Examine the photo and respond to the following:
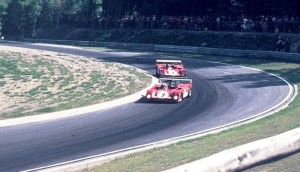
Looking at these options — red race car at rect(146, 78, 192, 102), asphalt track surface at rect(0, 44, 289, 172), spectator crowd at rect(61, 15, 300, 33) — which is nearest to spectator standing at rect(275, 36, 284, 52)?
spectator crowd at rect(61, 15, 300, 33)

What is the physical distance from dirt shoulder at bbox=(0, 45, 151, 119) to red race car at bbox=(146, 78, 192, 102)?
7.15 feet

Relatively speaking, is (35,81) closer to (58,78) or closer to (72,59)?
(58,78)

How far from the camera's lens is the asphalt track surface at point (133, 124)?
1405 centimetres

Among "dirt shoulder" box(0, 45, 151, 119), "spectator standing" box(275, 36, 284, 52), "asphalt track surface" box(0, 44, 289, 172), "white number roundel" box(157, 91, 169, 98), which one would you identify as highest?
"spectator standing" box(275, 36, 284, 52)

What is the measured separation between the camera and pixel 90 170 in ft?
38.9

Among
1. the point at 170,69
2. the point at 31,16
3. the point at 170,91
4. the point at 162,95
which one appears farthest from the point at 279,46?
the point at 31,16

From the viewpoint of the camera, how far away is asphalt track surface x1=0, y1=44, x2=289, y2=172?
46.1 feet

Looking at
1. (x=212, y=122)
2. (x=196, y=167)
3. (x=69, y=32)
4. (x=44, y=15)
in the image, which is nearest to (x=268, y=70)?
(x=212, y=122)

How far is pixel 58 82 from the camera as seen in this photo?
30.5m

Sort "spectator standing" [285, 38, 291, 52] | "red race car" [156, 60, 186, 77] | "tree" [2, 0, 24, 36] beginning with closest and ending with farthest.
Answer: "red race car" [156, 60, 186, 77]
"spectator standing" [285, 38, 291, 52]
"tree" [2, 0, 24, 36]

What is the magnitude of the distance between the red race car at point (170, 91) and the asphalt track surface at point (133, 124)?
1.05 ft

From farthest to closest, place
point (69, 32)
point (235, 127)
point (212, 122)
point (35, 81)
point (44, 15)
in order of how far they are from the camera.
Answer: point (44, 15), point (69, 32), point (35, 81), point (212, 122), point (235, 127)

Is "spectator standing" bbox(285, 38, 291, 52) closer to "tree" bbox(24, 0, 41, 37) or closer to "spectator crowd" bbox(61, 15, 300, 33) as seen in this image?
"spectator crowd" bbox(61, 15, 300, 33)

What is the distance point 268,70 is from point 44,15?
54.5 metres
